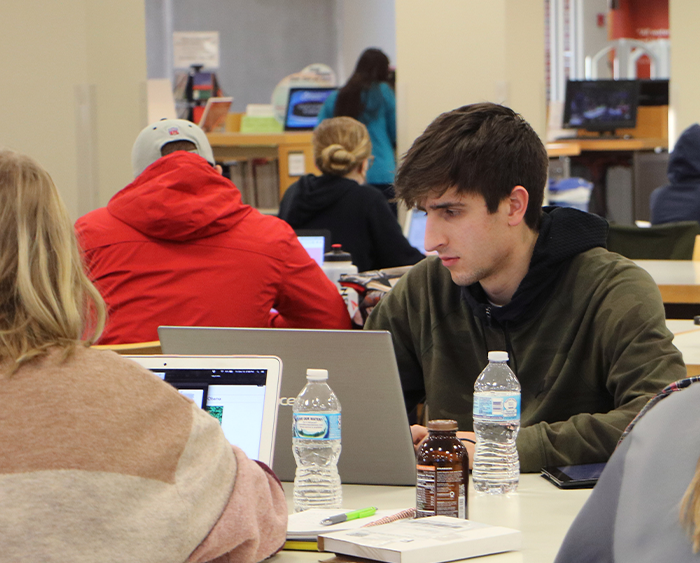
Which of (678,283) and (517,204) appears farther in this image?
(678,283)

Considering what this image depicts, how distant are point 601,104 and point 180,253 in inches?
304

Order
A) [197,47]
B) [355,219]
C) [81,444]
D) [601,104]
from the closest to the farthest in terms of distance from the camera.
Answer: [81,444] < [355,219] < [601,104] < [197,47]

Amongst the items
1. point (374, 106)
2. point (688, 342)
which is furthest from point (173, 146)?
point (374, 106)

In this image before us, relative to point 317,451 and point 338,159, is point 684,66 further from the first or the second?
point 317,451

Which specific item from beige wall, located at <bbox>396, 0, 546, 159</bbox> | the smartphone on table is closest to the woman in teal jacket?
beige wall, located at <bbox>396, 0, 546, 159</bbox>

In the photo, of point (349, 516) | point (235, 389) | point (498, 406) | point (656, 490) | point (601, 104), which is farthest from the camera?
point (601, 104)

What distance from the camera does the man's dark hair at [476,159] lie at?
181 cm

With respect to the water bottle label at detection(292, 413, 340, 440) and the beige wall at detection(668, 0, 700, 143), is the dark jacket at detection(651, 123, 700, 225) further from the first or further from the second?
the water bottle label at detection(292, 413, 340, 440)

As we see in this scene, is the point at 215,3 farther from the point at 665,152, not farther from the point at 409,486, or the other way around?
the point at 409,486

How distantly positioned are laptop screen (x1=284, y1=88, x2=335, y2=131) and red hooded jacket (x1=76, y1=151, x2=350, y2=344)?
4632 millimetres

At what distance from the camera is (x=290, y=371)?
4.92ft

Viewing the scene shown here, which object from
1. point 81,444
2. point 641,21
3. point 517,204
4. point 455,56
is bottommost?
point 81,444

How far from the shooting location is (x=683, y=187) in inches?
232

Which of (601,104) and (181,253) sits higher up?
(601,104)
